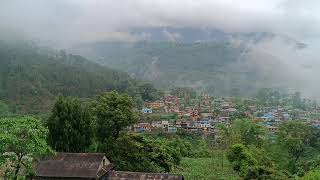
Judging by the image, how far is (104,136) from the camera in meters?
40.1

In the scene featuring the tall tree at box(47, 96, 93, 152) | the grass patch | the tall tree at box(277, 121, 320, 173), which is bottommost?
the grass patch

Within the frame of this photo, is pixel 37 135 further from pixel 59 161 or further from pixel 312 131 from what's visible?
pixel 312 131

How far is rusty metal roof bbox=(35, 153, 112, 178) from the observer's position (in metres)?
33.0

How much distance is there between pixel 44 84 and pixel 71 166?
325 feet

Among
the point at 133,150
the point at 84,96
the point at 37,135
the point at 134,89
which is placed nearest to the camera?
the point at 37,135

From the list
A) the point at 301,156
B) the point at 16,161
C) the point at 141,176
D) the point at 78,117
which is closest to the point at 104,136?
the point at 78,117

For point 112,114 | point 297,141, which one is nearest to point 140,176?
point 112,114

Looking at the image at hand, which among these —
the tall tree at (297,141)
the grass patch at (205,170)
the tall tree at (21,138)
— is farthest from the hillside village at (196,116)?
the tall tree at (21,138)

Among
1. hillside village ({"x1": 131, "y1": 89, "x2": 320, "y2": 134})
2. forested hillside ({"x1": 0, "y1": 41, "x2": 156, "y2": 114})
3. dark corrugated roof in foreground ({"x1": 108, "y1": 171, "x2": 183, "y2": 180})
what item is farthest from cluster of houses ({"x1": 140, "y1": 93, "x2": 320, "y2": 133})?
dark corrugated roof in foreground ({"x1": 108, "y1": 171, "x2": 183, "y2": 180})

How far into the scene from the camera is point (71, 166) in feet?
110

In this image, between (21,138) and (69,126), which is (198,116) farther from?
(21,138)

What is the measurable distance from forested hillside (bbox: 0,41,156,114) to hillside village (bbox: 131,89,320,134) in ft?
28.5

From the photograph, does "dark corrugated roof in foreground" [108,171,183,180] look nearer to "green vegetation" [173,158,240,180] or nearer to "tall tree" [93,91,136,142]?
"tall tree" [93,91,136,142]

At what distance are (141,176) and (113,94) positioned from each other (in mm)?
10540
